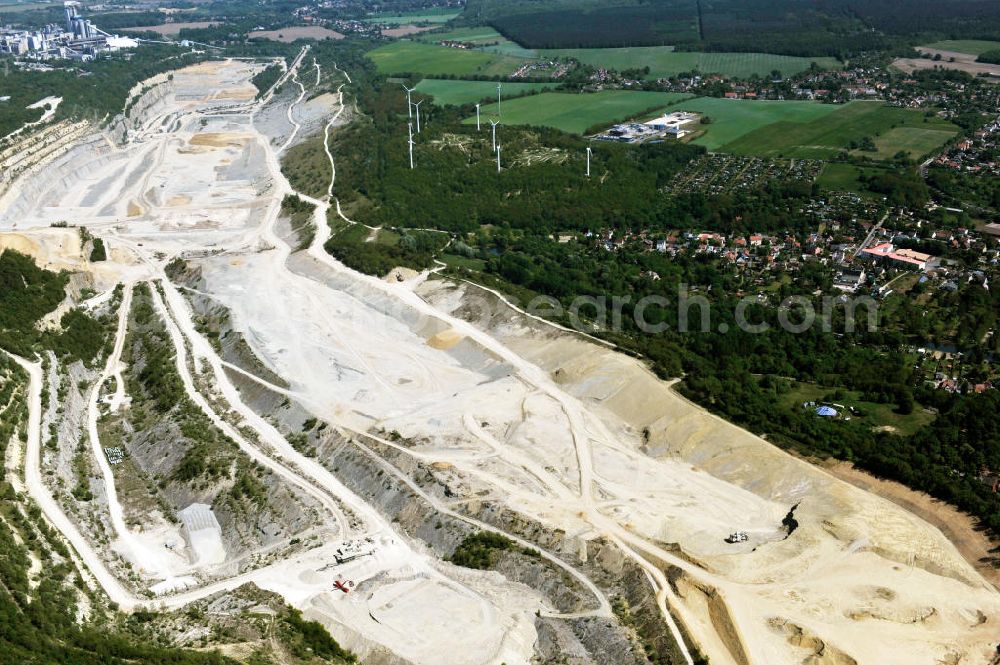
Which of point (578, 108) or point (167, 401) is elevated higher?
point (578, 108)

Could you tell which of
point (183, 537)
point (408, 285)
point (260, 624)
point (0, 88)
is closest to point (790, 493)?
point (260, 624)

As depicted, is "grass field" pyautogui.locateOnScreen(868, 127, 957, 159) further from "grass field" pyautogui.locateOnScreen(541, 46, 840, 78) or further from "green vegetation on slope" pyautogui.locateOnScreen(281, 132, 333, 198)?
"green vegetation on slope" pyautogui.locateOnScreen(281, 132, 333, 198)

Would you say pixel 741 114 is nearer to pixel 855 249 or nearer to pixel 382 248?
pixel 855 249

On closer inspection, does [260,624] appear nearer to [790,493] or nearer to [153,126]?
[790,493]

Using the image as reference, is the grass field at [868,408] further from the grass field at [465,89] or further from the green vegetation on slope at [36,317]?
the grass field at [465,89]

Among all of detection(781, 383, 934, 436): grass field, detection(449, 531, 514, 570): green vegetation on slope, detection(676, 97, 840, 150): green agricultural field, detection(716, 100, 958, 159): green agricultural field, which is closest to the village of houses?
detection(781, 383, 934, 436): grass field

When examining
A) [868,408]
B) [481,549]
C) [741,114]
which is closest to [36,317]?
[481,549]

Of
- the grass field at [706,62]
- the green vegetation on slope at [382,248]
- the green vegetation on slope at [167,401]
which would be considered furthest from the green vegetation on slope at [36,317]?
the grass field at [706,62]
